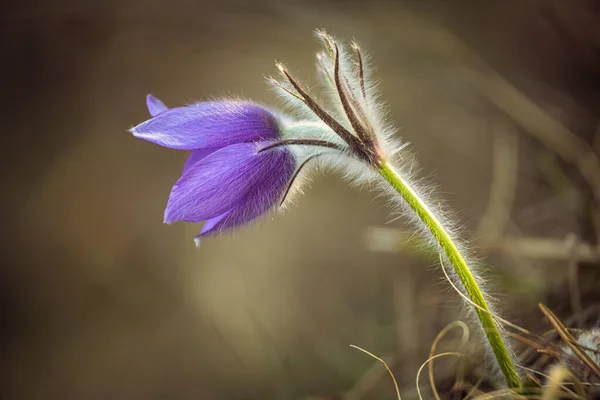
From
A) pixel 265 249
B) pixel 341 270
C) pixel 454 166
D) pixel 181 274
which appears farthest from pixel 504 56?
pixel 181 274

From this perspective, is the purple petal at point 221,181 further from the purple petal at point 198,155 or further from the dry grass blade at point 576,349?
the dry grass blade at point 576,349

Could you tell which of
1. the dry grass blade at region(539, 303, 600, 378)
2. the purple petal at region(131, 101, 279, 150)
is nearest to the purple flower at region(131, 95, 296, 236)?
the purple petal at region(131, 101, 279, 150)

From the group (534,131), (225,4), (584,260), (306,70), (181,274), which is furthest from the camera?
(225,4)

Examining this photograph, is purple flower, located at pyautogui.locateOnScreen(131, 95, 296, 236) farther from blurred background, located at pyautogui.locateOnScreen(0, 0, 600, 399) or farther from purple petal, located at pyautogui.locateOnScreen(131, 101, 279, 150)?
blurred background, located at pyautogui.locateOnScreen(0, 0, 600, 399)

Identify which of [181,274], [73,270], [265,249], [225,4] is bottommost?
[265,249]

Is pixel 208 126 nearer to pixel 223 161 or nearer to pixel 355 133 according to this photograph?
pixel 223 161

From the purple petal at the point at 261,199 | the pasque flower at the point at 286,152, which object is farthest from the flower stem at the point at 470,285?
the purple petal at the point at 261,199

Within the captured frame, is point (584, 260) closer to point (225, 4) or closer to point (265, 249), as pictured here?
point (265, 249)
